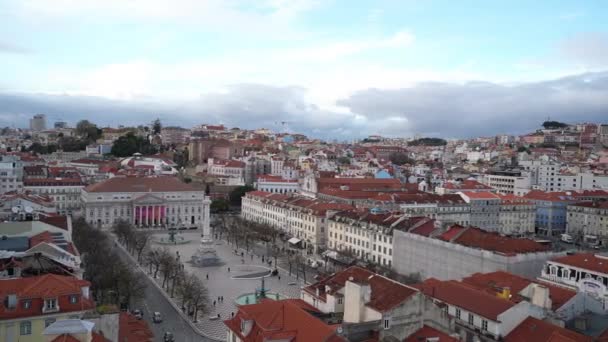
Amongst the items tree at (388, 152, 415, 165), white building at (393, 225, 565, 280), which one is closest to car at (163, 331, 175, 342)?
white building at (393, 225, 565, 280)

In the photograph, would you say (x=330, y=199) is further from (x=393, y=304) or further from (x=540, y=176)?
(x=393, y=304)

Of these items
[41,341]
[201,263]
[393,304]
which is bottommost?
[201,263]

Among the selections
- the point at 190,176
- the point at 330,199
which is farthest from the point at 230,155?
the point at 330,199

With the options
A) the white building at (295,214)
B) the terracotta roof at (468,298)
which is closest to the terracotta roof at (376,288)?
the terracotta roof at (468,298)

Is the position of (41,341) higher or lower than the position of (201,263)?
higher

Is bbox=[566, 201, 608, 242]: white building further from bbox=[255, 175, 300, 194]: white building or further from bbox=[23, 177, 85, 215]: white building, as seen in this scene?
bbox=[23, 177, 85, 215]: white building

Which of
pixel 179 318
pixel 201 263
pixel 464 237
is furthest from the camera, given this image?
pixel 201 263

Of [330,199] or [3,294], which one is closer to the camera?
[3,294]
